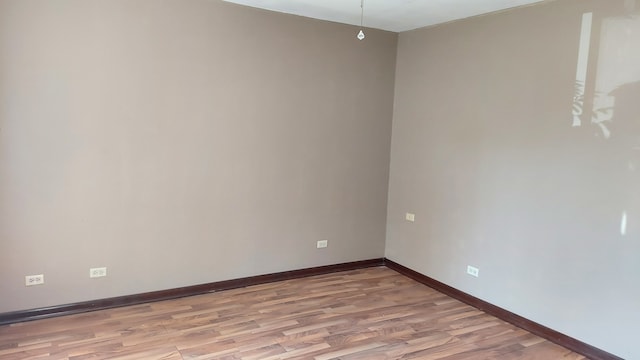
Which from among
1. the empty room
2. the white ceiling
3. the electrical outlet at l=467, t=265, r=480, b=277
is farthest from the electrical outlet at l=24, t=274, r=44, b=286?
the electrical outlet at l=467, t=265, r=480, b=277

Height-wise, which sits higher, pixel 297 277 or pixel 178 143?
pixel 178 143

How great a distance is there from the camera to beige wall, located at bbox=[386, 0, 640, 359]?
9.95 ft

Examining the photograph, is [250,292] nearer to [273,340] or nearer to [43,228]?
[273,340]

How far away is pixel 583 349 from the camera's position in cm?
323

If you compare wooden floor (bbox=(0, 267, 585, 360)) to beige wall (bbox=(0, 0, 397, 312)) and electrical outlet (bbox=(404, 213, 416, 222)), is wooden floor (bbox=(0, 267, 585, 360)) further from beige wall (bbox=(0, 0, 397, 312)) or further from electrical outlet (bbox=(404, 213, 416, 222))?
electrical outlet (bbox=(404, 213, 416, 222))

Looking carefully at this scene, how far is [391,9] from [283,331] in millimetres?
2749

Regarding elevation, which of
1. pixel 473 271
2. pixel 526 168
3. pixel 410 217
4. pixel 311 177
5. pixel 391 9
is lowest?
pixel 473 271

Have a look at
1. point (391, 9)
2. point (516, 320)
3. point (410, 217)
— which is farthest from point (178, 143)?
point (516, 320)

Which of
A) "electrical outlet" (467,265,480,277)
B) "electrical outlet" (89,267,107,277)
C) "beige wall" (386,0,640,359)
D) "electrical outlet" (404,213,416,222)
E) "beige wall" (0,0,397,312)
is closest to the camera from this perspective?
"beige wall" (386,0,640,359)

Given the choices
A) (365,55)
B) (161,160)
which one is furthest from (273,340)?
(365,55)

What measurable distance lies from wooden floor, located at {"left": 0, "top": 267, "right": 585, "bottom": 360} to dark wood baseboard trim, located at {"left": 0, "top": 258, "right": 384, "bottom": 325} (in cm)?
7

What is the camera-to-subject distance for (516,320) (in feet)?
12.1

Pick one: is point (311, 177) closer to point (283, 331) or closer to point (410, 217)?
point (410, 217)

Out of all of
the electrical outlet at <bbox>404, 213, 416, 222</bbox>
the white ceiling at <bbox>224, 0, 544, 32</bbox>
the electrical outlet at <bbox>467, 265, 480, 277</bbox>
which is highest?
the white ceiling at <bbox>224, 0, 544, 32</bbox>
